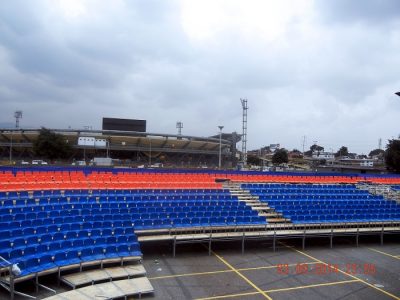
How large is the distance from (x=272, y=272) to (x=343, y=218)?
7398 mm

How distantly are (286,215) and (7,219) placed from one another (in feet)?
39.6

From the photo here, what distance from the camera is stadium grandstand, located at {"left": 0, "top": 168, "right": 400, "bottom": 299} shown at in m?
9.55

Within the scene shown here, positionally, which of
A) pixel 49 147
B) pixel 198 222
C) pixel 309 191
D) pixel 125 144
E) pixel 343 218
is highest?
pixel 125 144

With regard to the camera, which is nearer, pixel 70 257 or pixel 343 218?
pixel 70 257

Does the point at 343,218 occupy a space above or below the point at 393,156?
below

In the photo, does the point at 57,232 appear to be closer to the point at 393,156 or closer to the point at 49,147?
the point at 49,147

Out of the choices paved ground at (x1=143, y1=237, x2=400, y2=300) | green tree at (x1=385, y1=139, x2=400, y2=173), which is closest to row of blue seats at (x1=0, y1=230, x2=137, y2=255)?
paved ground at (x1=143, y1=237, x2=400, y2=300)

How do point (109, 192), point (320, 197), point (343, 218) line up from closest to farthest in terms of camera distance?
1. point (343, 218)
2. point (109, 192)
3. point (320, 197)

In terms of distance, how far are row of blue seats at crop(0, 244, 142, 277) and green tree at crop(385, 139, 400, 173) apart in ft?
139

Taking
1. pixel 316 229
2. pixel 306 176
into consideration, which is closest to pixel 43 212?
pixel 316 229

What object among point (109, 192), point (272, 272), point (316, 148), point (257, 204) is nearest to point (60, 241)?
point (109, 192)

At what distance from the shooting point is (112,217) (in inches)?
528

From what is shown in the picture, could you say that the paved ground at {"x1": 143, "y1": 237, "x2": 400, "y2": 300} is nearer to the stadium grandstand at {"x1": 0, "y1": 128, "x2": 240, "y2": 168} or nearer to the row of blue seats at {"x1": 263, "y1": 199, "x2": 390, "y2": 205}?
the row of blue seats at {"x1": 263, "y1": 199, "x2": 390, "y2": 205}

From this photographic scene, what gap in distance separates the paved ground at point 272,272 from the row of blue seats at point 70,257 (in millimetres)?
607
